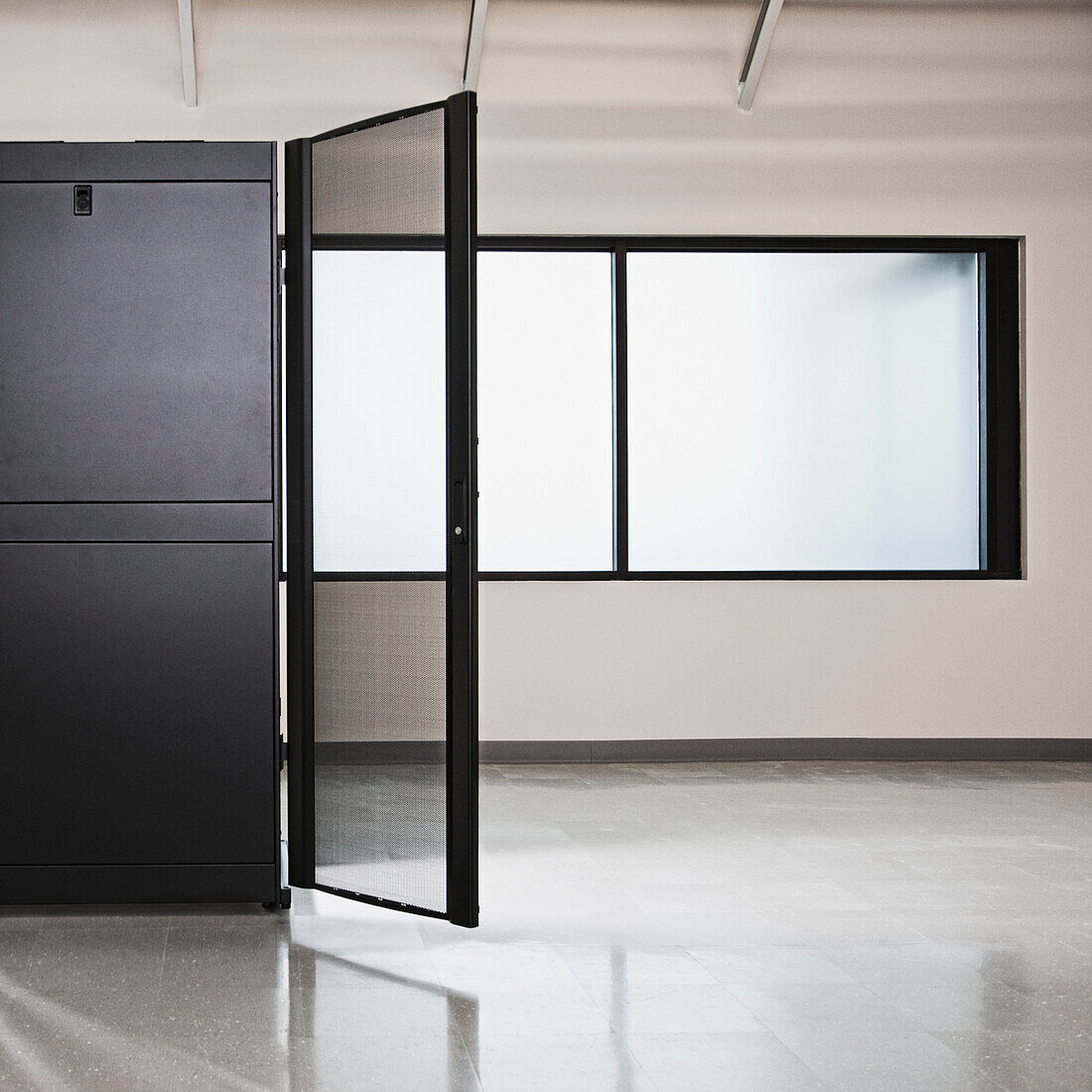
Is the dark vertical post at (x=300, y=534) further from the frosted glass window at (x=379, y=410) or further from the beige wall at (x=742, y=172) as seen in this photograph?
the beige wall at (x=742, y=172)

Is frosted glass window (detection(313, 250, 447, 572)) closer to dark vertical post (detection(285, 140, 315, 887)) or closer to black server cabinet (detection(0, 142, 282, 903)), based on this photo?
dark vertical post (detection(285, 140, 315, 887))

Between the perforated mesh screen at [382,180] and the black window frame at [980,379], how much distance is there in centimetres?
302

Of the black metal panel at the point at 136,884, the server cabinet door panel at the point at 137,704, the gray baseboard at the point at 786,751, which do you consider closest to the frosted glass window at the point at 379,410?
the server cabinet door panel at the point at 137,704

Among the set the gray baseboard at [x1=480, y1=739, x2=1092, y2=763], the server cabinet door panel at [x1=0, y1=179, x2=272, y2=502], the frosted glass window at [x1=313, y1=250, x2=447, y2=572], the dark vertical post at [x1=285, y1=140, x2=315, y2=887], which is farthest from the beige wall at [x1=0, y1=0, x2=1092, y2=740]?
the server cabinet door panel at [x1=0, y1=179, x2=272, y2=502]

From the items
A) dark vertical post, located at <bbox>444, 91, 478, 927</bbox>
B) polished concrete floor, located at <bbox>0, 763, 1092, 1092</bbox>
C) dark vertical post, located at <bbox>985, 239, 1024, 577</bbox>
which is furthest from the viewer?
dark vertical post, located at <bbox>985, 239, 1024, 577</bbox>

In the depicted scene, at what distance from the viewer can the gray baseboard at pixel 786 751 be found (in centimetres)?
613

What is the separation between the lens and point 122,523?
3162 millimetres

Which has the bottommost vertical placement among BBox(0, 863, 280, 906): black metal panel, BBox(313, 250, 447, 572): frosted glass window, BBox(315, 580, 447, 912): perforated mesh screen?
BBox(0, 863, 280, 906): black metal panel

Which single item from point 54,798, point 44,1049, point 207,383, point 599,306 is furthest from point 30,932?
point 599,306

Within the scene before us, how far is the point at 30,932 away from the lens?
3039 mm

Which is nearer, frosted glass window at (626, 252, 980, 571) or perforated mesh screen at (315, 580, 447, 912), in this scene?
perforated mesh screen at (315, 580, 447, 912)

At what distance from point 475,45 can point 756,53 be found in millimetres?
1276

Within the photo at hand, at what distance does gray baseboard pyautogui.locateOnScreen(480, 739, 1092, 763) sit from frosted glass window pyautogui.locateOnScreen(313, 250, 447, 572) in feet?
9.97

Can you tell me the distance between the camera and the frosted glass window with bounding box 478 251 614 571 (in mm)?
6277
